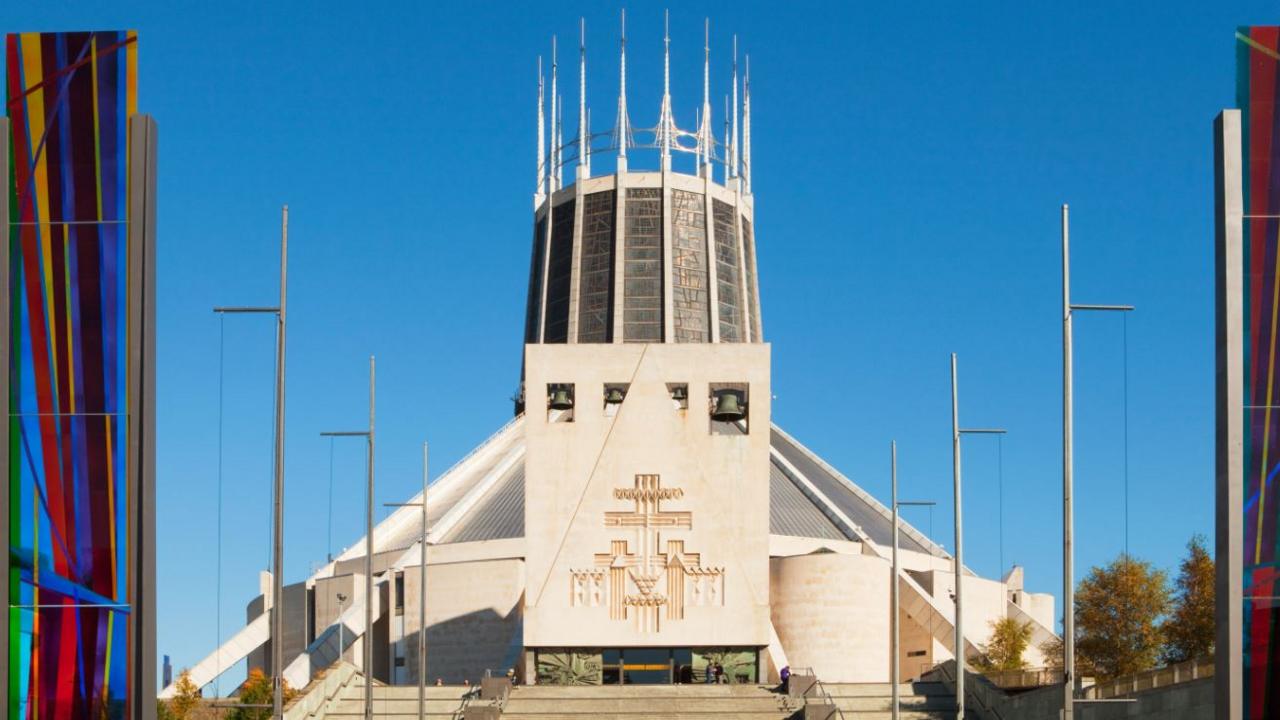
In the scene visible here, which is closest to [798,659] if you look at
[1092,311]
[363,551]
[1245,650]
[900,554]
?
[900,554]

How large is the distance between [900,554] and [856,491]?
44.3 feet

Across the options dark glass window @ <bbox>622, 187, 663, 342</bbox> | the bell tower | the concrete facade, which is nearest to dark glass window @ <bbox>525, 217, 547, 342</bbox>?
dark glass window @ <bbox>622, 187, 663, 342</bbox>

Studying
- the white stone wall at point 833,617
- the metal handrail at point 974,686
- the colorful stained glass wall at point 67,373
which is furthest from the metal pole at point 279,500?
the white stone wall at point 833,617

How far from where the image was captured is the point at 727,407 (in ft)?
172

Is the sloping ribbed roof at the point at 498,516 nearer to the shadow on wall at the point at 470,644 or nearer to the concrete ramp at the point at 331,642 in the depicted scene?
the shadow on wall at the point at 470,644

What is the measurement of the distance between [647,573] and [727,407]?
16.3 ft

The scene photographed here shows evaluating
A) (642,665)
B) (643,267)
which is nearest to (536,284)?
(643,267)

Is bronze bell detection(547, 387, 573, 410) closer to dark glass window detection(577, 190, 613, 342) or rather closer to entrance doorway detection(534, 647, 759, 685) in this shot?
entrance doorway detection(534, 647, 759, 685)

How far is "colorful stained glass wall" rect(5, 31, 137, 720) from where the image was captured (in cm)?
2102

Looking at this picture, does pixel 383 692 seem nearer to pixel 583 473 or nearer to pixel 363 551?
pixel 583 473

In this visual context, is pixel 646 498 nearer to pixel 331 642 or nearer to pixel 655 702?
pixel 655 702

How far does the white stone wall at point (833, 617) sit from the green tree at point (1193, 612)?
1381cm

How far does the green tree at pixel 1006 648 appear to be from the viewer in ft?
178

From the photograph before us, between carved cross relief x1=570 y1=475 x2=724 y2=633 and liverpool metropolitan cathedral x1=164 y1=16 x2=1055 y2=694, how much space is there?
2.0 inches
